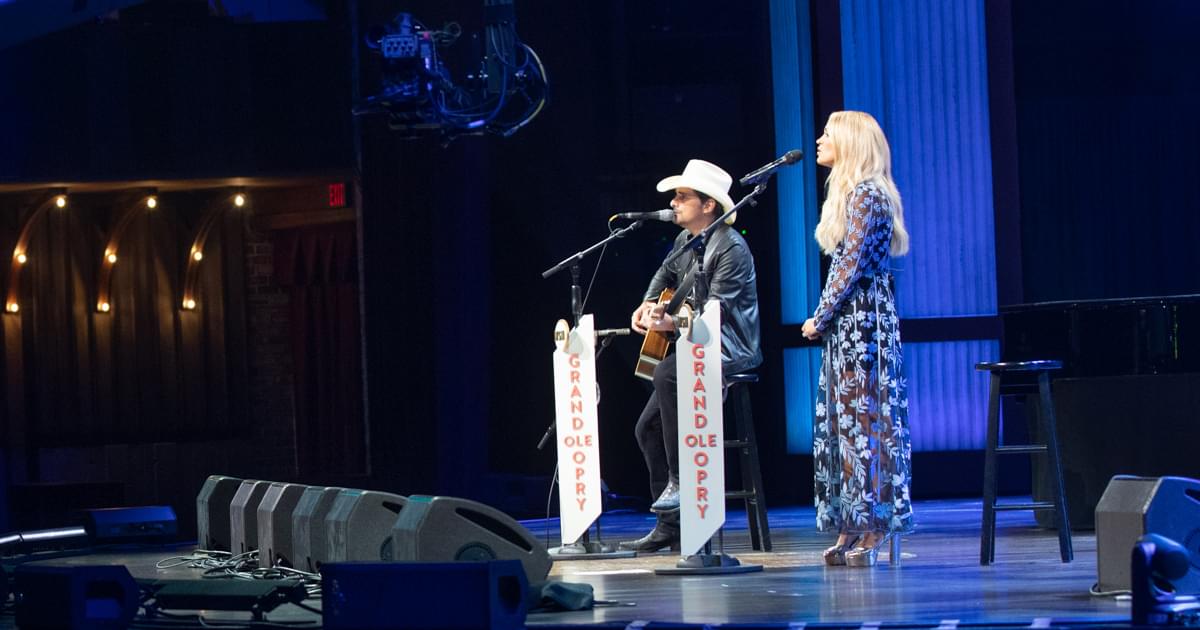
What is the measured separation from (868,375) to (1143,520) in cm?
155

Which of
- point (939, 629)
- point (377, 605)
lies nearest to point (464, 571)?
point (377, 605)

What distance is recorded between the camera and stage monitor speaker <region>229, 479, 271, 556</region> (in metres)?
6.46

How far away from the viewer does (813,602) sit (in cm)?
450

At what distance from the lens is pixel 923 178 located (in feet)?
30.5

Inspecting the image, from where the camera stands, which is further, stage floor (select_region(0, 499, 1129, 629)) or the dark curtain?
the dark curtain

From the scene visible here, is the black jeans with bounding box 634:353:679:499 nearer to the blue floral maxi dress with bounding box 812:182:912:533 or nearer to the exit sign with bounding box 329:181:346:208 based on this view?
the blue floral maxi dress with bounding box 812:182:912:533

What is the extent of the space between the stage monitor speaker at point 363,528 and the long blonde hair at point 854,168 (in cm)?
174

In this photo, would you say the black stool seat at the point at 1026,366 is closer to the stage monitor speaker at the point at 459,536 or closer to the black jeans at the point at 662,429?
the black jeans at the point at 662,429

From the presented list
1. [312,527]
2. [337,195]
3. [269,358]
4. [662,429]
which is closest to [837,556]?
[662,429]

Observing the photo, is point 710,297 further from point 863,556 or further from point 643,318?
point 863,556

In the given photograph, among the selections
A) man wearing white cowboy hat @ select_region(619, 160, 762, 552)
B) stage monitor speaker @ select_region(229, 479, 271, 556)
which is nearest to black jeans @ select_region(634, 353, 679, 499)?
man wearing white cowboy hat @ select_region(619, 160, 762, 552)

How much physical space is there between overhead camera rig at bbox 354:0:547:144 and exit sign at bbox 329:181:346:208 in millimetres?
1687

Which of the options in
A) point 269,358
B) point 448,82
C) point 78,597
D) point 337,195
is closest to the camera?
point 78,597

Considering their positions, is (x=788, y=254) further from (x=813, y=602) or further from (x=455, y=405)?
(x=813, y=602)
